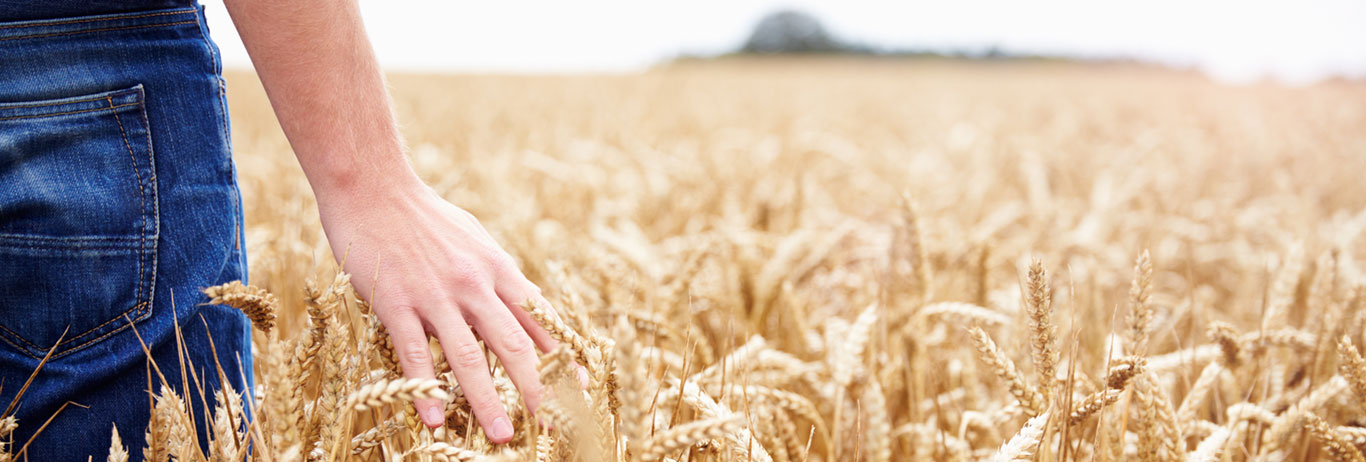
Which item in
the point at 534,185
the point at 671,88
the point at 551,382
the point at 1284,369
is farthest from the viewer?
the point at 671,88

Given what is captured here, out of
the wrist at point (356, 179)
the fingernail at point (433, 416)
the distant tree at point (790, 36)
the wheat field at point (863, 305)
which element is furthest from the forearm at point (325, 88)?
the distant tree at point (790, 36)

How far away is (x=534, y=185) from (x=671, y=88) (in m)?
7.12

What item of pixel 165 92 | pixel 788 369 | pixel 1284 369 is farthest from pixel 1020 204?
pixel 165 92

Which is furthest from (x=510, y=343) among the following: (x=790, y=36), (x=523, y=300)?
(x=790, y=36)

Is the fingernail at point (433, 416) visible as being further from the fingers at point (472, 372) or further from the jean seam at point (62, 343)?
the jean seam at point (62, 343)

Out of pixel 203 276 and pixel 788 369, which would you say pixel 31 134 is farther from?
pixel 788 369

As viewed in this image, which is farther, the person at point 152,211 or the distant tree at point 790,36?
the distant tree at point 790,36

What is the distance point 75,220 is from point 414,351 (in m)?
0.40

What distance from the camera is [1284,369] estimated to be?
5.04 ft

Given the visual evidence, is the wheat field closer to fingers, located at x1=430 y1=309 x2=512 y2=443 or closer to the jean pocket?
fingers, located at x1=430 y1=309 x2=512 y2=443

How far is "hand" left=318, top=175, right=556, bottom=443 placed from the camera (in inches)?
32.4

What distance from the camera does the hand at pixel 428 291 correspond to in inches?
32.4

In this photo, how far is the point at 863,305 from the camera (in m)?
1.77

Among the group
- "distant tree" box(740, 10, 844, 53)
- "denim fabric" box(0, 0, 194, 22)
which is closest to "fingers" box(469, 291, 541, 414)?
"denim fabric" box(0, 0, 194, 22)
